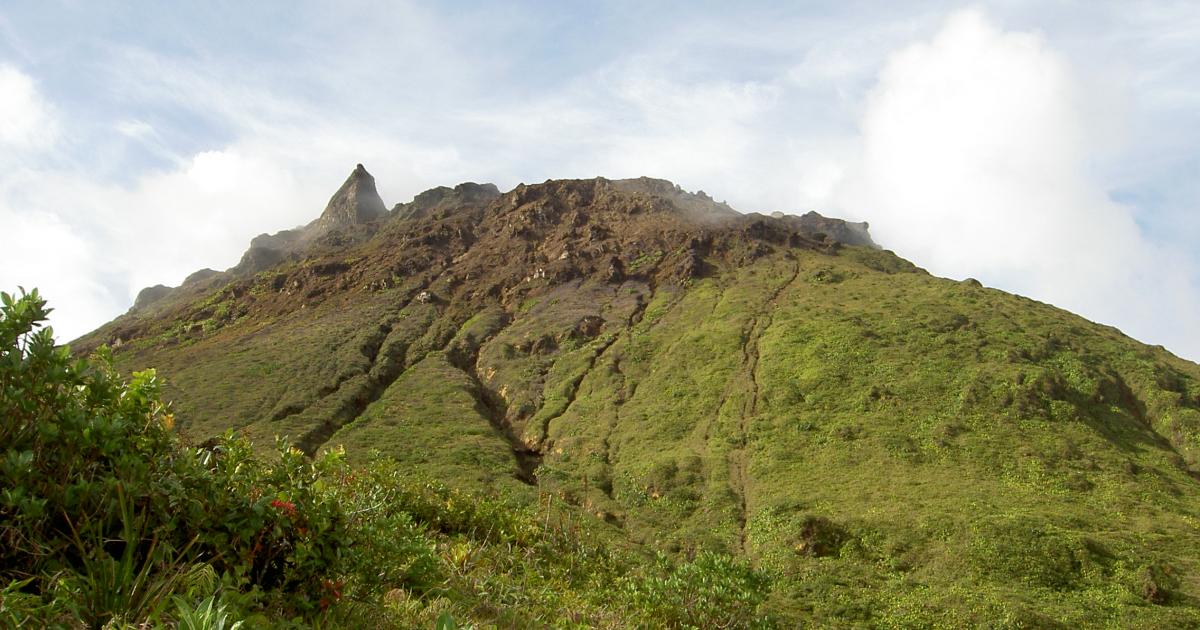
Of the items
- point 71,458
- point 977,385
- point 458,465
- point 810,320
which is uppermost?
point 810,320

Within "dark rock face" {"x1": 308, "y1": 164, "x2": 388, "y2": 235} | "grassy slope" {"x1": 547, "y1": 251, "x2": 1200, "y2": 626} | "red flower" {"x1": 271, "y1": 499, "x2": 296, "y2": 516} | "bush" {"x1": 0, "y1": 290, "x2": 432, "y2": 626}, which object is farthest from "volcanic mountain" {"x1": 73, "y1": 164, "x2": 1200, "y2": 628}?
"dark rock face" {"x1": 308, "y1": 164, "x2": 388, "y2": 235}

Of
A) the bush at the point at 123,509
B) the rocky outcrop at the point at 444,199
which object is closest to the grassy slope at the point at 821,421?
the bush at the point at 123,509

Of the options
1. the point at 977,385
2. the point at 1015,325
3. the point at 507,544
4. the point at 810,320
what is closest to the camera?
the point at 507,544

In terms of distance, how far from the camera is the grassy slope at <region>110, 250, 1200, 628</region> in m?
31.2

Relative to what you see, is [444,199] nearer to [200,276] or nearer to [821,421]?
[200,276]

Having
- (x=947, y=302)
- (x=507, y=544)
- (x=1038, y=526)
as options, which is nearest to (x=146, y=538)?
(x=507, y=544)

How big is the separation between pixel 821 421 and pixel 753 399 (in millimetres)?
5990

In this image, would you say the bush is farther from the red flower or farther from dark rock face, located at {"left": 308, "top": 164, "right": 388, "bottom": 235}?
dark rock face, located at {"left": 308, "top": 164, "right": 388, "bottom": 235}

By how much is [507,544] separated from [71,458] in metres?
9.95

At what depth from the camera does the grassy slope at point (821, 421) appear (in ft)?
102

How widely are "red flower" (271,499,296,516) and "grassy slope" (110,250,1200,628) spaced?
2569 cm

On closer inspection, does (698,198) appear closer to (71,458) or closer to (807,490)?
(807,490)

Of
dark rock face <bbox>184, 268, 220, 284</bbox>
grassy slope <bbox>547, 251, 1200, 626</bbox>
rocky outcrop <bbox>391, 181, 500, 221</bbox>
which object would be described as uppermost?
rocky outcrop <bbox>391, 181, 500, 221</bbox>

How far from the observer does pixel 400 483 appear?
15.9m
